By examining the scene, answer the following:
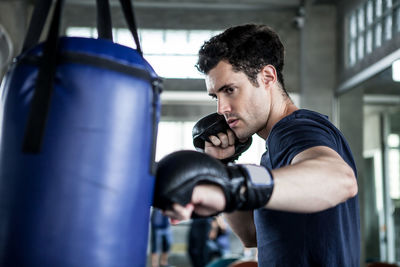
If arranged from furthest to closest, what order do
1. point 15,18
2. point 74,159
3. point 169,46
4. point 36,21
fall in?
point 169,46 → point 15,18 → point 36,21 → point 74,159

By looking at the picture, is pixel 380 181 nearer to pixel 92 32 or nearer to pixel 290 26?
pixel 290 26

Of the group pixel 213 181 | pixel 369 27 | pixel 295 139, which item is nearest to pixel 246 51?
pixel 295 139

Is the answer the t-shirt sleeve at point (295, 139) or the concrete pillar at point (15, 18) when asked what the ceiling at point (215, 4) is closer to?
the concrete pillar at point (15, 18)

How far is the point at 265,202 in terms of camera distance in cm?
98

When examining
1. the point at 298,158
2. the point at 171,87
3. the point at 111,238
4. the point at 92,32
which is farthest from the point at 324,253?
the point at 92,32

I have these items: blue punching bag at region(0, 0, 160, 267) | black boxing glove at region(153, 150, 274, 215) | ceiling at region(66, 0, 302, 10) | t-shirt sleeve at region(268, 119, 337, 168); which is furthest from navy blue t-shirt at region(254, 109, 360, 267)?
ceiling at region(66, 0, 302, 10)

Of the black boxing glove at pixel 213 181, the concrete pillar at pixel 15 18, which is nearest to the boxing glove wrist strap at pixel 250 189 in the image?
the black boxing glove at pixel 213 181

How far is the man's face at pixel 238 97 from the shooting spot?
152 centimetres

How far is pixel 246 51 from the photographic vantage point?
1.54 metres

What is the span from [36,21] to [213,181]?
62 centimetres

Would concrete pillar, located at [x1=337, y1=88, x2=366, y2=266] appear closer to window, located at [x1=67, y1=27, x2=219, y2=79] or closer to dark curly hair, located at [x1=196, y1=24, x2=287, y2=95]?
window, located at [x1=67, y1=27, x2=219, y2=79]

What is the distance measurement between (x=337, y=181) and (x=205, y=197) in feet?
1.00

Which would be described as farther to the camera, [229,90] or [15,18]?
[15,18]

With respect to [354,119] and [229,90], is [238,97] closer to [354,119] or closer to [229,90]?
[229,90]
